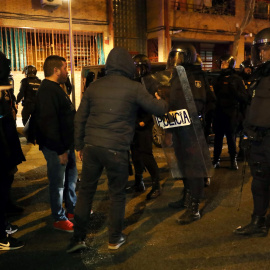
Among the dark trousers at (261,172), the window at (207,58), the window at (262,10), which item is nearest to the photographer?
the dark trousers at (261,172)

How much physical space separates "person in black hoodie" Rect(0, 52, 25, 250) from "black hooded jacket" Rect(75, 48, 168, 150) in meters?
0.83

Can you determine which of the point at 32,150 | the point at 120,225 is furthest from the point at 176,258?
the point at 32,150

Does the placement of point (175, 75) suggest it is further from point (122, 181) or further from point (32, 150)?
point (32, 150)

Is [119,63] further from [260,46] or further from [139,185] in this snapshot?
[139,185]

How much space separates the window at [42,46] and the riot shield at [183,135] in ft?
37.5

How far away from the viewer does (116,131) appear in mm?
3418

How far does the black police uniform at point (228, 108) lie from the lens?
6.56 meters

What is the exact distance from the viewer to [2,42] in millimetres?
13930

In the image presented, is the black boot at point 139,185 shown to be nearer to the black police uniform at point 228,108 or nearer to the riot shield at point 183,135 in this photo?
the riot shield at point 183,135

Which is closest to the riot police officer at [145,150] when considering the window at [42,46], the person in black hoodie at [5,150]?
the person in black hoodie at [5,150]

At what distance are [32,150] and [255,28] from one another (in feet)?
54.6

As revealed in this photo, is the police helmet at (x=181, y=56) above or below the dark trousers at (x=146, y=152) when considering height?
above

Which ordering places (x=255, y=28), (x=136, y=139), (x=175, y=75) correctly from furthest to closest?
(x=255, y=28) → (x=136, y=139) → (x=175, y=75)

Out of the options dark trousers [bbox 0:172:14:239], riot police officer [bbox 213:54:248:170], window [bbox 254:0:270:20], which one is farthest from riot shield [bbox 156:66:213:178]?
window [bbox 254:0:270:20]
